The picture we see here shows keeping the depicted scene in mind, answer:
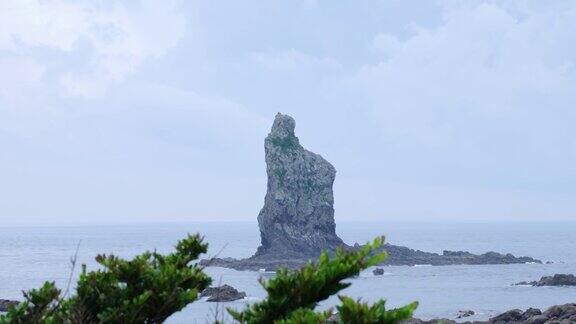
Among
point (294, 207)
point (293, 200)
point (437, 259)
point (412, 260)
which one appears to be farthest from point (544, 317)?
point (437, 259)

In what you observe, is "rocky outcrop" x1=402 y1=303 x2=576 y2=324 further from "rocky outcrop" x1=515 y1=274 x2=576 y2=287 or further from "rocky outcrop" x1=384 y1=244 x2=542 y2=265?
"rocky outcrop" x1=384 y1=244 x2=542 y2=265

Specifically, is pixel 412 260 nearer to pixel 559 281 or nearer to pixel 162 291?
pixel 559 281

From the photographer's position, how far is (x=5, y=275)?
11888cm

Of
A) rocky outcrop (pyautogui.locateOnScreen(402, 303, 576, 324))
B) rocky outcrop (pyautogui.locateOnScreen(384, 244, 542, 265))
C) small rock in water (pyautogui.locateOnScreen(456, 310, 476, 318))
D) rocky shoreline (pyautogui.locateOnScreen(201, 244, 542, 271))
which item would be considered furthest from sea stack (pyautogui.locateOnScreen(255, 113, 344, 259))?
rocky outcrop (pyautogui.locateOnScreen(402, 303, 576, 324))

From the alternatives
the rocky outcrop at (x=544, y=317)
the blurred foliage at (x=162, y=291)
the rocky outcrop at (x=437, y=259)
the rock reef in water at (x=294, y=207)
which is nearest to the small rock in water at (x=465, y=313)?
the rocky outcrop at (x=544, y=317)

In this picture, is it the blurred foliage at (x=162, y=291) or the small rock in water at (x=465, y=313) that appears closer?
the blurred foliage at (x=162, y=291)

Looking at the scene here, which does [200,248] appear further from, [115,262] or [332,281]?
[332,281]

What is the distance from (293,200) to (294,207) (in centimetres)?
107

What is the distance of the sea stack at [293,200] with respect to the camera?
114688 millimetres

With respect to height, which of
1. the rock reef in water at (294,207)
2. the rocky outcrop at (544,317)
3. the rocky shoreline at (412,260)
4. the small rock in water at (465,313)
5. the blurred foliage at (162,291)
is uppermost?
the rock reef in water at (294,207)

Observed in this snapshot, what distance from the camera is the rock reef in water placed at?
114312 millimetres

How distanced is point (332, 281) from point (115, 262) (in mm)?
3367

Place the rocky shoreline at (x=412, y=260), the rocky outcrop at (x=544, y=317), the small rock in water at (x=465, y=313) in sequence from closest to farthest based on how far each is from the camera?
the rocky outcrop at (x=544, y=317) → the small rock in water at (x=465, y=313) → the rocky shoreline at (x=412, y=260)

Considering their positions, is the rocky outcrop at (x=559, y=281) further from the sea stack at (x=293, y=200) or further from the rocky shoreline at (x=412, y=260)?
the sea stack at (x=293, y=200)
